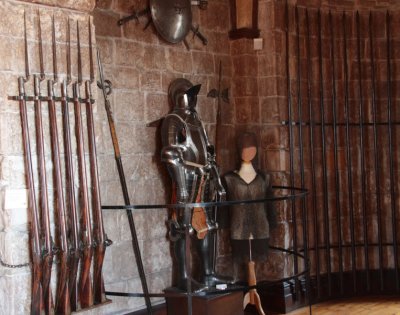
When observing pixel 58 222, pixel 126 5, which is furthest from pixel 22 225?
pixel 126 5

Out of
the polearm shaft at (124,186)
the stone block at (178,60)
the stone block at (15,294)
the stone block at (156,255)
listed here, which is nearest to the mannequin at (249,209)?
the stone block at (156,255)

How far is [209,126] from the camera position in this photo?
534 centimetres

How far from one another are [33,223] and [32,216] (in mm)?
36

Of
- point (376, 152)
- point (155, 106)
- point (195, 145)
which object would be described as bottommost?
point (376, 152)

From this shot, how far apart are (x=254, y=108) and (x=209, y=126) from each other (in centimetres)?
40

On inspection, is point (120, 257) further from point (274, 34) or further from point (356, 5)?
point (356, 5)

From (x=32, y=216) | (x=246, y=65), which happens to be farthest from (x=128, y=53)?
(x=32, y=216)

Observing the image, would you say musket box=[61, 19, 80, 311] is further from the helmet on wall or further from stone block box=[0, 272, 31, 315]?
the helmet on wall

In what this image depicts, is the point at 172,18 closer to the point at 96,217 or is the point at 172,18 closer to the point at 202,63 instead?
the point at 202,63

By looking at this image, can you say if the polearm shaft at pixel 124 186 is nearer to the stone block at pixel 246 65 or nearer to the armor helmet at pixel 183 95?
the armor helmet at pixel 183 95

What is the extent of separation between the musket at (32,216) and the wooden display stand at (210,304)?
1365 mm

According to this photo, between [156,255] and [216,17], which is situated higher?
[216,17]

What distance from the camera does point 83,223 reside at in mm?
3596

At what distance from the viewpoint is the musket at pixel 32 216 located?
3.33 metres
